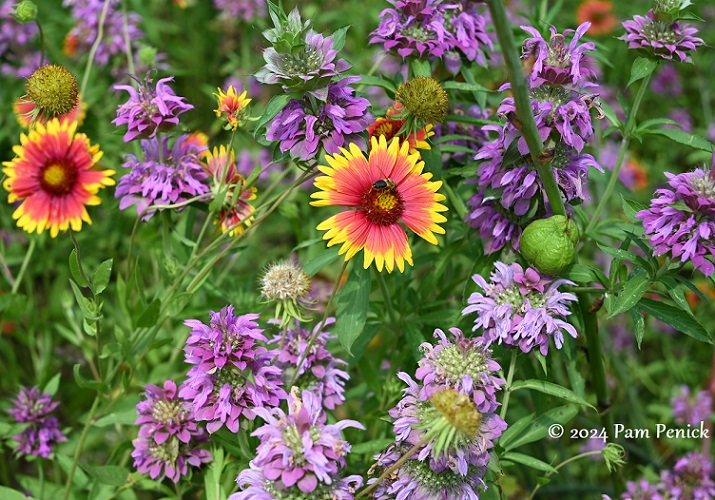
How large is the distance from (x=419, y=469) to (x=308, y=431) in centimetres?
29

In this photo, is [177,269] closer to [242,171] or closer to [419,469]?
[419,469]

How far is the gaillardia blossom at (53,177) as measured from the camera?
1.70 meters

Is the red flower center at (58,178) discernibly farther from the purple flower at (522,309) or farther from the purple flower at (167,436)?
the purple flower at (522,309)

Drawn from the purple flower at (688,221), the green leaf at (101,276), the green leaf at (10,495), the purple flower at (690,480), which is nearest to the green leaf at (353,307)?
the green leaf at (101,276)

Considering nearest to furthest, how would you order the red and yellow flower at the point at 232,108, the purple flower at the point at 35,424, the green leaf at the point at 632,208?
1. the green leaf at the point at 632,208
2. the red and yellow flower at the point at 232,108
3. the purple flower at the point at 35,424

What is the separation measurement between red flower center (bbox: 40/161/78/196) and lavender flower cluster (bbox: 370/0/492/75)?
0.85 metres

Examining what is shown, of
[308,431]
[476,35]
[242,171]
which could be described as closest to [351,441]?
[308,431]

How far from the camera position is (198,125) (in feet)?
12.6

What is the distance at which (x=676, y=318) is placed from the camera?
162 cm

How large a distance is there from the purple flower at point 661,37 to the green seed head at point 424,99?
0.55 meters

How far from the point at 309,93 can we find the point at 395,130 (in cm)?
34

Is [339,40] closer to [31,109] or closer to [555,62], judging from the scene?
[555,62]

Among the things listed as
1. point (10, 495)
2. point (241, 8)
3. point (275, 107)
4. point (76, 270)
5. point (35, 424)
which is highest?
point (241, 8)

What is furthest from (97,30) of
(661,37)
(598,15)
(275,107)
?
(598,15)
